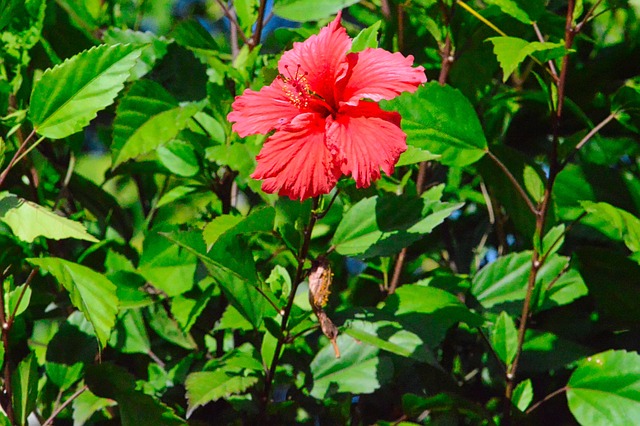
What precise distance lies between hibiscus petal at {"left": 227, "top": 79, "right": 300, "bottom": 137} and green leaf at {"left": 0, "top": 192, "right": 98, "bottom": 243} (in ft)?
0.68

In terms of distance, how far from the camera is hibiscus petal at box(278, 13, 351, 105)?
0.84m

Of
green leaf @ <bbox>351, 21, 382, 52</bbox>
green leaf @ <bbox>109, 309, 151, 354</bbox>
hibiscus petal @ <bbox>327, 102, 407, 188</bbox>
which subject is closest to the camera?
hibiscus petal @ <bbox>327, 102, 407, 188</bbox>

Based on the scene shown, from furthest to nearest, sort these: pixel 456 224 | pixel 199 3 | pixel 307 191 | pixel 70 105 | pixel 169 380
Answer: pixel 199 3 < pixel 456 224 < pixel 169 380 < pixel 70 105 < pixel 307 191

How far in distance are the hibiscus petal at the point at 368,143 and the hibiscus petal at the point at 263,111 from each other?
0.06 meters

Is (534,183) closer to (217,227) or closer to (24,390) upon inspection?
(217,227)

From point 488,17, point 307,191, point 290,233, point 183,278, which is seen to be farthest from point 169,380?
point 488,17

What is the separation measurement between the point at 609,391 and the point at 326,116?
0.51 m

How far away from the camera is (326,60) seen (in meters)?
0.84

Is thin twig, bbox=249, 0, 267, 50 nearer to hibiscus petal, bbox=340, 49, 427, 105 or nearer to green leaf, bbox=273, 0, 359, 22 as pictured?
green leaf, bbox=273, 0, 359, 22

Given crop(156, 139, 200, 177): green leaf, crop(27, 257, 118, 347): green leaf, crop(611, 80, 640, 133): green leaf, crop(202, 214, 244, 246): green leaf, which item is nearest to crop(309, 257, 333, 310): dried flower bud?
crop(202, 214, 244, 246): green leaf

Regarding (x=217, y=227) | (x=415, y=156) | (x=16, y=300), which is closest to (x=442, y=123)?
(x=415, y=156)

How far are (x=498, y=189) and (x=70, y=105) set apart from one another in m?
0.60

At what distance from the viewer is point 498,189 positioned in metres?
1.12

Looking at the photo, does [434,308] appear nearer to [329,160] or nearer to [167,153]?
[329,160]
